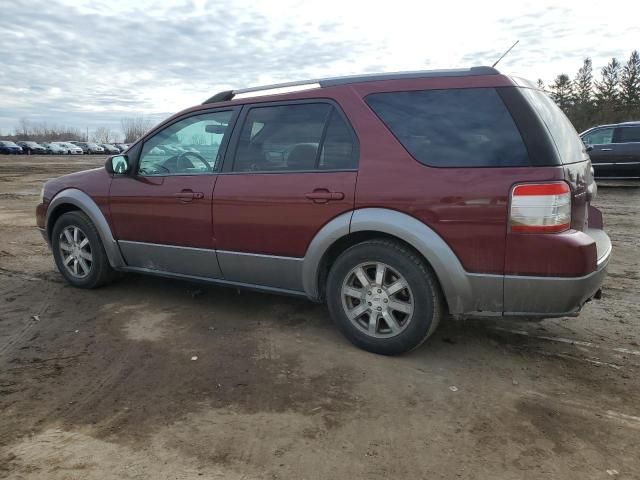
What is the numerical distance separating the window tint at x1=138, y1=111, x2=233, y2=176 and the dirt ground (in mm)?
1242

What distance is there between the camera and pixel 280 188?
12.6 feet

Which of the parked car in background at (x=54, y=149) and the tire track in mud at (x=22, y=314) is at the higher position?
the parked car in background at (x=54, y=149)

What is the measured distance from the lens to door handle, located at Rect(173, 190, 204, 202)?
4238 millimetres

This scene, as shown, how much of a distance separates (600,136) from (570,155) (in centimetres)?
1276

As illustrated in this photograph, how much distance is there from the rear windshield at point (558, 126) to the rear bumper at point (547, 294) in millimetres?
691

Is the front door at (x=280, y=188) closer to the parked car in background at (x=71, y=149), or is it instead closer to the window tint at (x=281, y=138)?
the window tint at (x=281, y=138)

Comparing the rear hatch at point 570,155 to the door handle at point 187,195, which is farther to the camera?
the door handle at point 187,195

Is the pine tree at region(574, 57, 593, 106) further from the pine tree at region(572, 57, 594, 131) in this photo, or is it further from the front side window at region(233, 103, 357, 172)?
the front side window at region(233, 103, 357, 172)

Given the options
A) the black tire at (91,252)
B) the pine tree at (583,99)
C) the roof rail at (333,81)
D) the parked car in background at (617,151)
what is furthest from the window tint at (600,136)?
the pine tree at (583,99)

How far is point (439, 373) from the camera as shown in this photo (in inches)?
134

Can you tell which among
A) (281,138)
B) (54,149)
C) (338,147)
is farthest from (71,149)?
(338,147)

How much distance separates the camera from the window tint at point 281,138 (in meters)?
3.82

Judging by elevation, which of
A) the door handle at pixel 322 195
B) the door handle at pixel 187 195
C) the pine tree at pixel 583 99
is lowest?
the door handle at pixel 187 195

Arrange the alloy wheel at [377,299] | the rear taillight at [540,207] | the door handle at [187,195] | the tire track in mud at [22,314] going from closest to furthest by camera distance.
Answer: the rear taillight at [540,207]
the alloy wheel at [377,299]
the tire track in mud at [22,314]
the door handle at [187,195]
